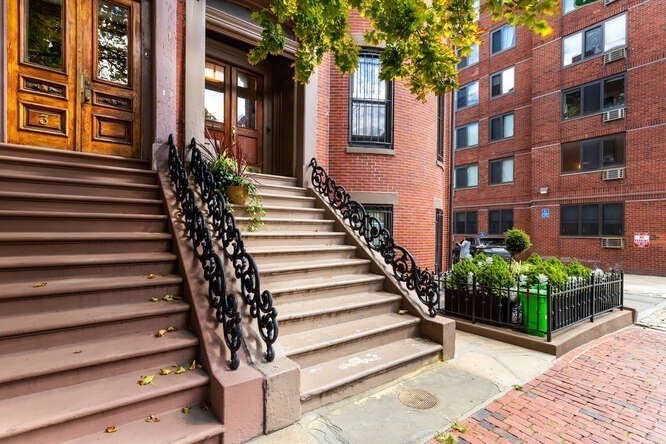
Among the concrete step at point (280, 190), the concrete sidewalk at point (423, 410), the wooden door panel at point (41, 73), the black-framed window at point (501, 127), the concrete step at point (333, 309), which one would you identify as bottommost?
the concrete sidewalk at point (423, 410)

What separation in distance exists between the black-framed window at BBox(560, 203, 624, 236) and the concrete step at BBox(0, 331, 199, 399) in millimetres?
19515

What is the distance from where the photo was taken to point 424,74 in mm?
4828

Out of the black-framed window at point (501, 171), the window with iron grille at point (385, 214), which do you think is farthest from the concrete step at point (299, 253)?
the black-framed window at point (501, 171)

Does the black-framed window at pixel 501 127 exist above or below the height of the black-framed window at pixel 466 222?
above

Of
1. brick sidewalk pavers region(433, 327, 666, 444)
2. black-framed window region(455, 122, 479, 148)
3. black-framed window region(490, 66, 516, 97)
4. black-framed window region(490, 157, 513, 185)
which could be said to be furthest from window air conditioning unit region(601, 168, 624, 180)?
brick sidewalk pavers region(433, 327, 666, 444)

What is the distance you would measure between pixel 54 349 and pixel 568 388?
5.09 meters

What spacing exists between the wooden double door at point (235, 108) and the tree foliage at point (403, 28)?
2.85 m

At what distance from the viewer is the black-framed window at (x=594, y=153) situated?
16.4 meters

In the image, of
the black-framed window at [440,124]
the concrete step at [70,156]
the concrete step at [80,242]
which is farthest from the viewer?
the black-framed window at [440,124]

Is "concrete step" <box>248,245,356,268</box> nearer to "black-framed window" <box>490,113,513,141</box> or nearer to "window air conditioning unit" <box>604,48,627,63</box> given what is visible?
"window air conditioning unit" <box>604,48,627,63</box>

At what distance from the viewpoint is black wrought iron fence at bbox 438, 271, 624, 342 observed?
509cm

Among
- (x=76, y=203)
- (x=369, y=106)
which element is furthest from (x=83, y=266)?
(x=369, y=106)

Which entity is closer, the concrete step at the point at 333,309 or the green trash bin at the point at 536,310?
the concrete step at the point at 333,309

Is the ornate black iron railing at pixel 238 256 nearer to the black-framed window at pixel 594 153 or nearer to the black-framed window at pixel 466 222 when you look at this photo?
the black-framed window at pixel 594 153
